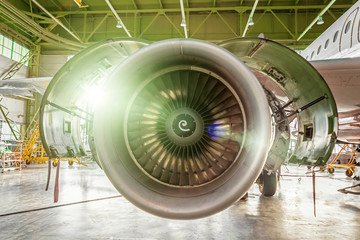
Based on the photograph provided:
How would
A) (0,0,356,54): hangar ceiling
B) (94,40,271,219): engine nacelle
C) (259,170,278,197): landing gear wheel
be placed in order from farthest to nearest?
(0,0,356,54): hangar ceiling → (259,170,278,197): landing gear wheel → (94,40,271,219): engine nacelle

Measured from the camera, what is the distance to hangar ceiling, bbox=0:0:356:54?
13703 mm

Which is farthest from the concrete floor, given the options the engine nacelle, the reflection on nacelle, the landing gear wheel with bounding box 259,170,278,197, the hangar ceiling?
the hangar ceiling

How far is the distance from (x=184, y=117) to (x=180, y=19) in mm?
14414

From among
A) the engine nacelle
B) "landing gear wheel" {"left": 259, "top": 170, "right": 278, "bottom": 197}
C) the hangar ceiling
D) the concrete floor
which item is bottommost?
the concrete floor

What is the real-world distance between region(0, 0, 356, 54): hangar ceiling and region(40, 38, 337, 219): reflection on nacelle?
1235 cm

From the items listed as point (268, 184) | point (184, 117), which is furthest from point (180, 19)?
point (184, 117)

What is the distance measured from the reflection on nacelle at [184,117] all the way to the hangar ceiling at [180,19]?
12.4m

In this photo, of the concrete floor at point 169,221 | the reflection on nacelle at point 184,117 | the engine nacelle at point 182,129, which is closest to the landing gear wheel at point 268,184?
the concrete floor at point 169,221

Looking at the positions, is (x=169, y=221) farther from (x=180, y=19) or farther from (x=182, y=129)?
(x=180, y=19)

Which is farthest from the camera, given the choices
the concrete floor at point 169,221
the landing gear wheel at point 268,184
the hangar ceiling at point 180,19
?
the hangar ceiling at point 180,19

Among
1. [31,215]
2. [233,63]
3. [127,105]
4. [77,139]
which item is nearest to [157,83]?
[127,105]

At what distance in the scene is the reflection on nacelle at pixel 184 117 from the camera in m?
1.48

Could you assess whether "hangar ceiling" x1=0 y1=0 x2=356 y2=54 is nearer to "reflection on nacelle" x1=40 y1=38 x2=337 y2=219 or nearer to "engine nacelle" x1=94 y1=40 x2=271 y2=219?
"reflection on nacelle" x1=40 y1=38 x2=337 y2=219

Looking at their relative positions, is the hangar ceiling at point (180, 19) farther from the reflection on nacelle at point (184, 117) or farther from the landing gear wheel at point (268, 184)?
the reflection on nacelle at point (184, 117)
